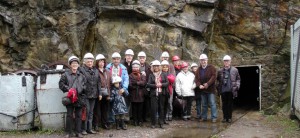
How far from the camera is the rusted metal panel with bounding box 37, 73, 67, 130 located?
28.0 feet

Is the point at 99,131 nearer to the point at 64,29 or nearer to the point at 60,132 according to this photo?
the point at 60,132

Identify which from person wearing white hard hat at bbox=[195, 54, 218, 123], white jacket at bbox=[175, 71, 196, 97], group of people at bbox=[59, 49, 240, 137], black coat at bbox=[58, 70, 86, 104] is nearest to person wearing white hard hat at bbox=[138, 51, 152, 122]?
group of people at bbox=[59, 49, 240, 137]

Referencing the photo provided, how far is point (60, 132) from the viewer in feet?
28.1

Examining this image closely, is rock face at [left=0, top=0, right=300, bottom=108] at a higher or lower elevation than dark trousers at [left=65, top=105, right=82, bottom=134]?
higher

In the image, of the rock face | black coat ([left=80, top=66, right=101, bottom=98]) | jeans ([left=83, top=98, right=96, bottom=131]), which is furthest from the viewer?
the rock face

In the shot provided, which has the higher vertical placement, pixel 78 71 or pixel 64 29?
pixel 64 29

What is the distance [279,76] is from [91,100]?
6988mm

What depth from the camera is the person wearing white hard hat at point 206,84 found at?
10281mm

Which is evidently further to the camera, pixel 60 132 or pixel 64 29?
pixel 64 29

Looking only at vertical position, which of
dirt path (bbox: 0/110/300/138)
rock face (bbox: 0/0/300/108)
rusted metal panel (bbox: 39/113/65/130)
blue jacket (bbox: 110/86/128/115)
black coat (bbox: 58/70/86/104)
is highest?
rock face (bbox: 0/0/300/108)

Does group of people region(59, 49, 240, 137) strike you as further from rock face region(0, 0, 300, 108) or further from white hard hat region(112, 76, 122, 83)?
rock face region(0, 0, 300, 108)

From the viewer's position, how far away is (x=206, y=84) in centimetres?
1025

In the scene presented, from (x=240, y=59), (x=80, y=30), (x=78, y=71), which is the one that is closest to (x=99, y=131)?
(x=78, y=71)

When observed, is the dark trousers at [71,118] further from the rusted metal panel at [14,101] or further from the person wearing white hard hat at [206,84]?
the person wearing white hard hat at [206,84]
